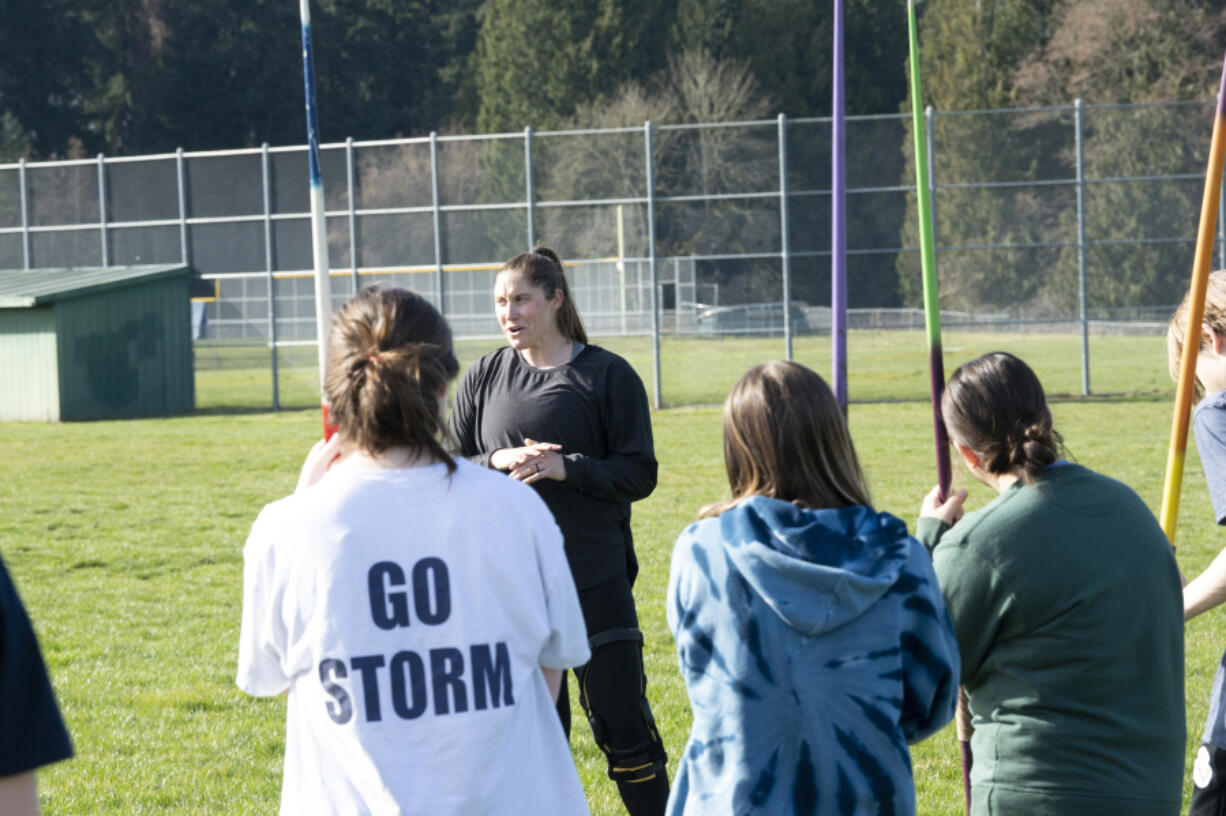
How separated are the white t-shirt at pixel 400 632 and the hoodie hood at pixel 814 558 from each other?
339mm

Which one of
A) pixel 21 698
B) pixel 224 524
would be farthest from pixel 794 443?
pixel 224 524

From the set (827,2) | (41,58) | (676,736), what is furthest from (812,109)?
(676,736)

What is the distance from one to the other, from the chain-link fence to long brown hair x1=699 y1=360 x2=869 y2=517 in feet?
54.7

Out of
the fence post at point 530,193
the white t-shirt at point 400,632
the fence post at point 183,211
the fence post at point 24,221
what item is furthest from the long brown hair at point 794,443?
the fence post at point 24,221

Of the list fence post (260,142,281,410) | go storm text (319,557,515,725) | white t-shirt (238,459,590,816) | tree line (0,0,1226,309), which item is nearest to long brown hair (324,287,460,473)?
white t-shirt (238,459,590,816)

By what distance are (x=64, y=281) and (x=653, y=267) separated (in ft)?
29.1

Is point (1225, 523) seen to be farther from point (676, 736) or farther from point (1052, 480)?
point (676, 736)

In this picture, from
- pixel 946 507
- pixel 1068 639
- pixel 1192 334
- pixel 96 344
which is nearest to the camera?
pixel 1068 639

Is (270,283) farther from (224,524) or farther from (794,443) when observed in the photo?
(794,443)

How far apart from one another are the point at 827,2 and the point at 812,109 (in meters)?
3.95

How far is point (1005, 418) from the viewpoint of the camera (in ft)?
7.65

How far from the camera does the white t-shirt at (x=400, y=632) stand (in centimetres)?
199

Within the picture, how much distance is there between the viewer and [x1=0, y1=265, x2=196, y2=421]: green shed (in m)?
18.9

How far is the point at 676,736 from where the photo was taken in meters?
5.00
